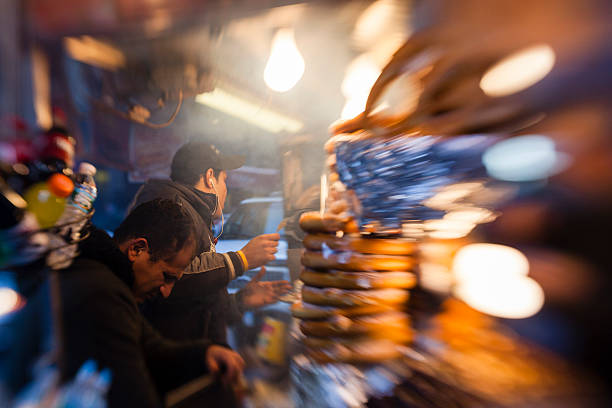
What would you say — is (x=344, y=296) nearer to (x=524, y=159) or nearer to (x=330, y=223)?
(x=330, y=223)

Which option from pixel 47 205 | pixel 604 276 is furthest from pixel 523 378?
pixel 47 205

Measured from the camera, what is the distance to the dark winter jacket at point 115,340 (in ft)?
1.67

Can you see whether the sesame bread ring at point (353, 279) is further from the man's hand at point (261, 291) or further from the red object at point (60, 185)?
the red object at point (60, 185)

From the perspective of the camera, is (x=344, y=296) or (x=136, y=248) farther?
(x=136, y=248)

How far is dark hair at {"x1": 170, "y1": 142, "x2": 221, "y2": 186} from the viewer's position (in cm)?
69

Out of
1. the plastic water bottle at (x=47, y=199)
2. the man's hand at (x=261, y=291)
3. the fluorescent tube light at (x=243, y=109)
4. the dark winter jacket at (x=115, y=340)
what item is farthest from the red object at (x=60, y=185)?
the man's hand at (x=261, y=291)

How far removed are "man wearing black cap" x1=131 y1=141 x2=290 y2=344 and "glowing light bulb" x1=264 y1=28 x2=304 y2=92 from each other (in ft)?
0.84

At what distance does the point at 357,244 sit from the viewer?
52 centimetres

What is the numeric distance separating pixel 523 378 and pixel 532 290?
0.66 ft

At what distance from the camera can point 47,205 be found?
517mm

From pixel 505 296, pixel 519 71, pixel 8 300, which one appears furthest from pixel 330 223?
pixel 8 300

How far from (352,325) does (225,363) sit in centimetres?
32

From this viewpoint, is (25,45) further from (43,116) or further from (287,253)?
(287,253)

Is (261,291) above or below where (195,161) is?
below
